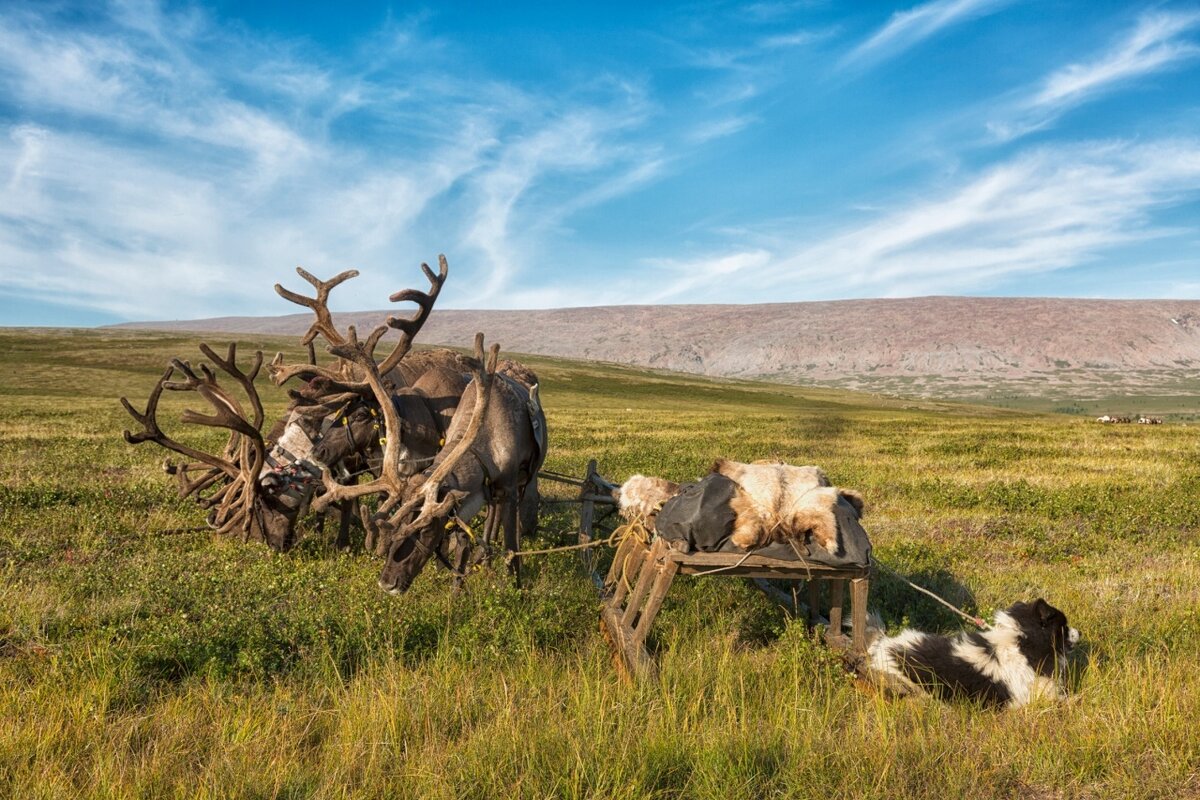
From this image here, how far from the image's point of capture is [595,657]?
18.3 feet

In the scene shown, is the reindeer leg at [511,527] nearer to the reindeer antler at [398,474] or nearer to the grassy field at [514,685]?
the grassy field at [514,685]

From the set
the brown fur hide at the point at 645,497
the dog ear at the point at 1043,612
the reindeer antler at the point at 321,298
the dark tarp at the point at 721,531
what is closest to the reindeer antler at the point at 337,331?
the reindeer antler at the point at 321,298

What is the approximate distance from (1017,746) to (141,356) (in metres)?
102

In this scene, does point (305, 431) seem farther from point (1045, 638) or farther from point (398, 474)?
point (1045, 638)

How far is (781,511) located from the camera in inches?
206

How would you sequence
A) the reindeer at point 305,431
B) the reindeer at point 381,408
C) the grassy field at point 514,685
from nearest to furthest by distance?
1. the grassy field at point 514,685
2. the reindeer at point 381,408
3. the reindeer at point 305,431

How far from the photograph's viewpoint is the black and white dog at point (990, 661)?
4824 mm

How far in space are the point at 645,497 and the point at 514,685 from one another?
2.09 m

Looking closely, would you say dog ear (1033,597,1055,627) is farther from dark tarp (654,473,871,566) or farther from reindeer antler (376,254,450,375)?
reindeer antler (376,254,450,375)

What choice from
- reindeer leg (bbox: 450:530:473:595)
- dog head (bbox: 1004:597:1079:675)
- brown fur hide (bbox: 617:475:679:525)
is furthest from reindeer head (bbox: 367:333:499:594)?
dog head (bbox: 1004:597:1079:675)

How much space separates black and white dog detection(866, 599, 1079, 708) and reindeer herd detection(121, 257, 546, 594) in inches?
144

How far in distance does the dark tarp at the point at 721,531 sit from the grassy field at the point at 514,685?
0.87 meters

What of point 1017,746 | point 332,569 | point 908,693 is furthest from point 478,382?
point 1017,746

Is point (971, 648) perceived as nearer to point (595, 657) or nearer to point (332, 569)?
point (595, 657)
